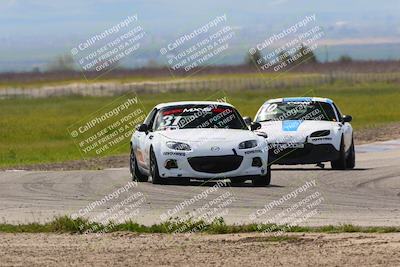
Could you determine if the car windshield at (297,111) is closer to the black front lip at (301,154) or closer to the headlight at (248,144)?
the black front lip at (301,154)

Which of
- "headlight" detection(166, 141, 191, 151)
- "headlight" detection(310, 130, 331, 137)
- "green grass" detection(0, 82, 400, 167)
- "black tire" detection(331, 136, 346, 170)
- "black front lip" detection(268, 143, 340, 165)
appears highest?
"headlight" detection(166, 141, 191, 151)

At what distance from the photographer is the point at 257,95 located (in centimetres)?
10325

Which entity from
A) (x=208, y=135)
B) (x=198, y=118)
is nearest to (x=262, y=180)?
(x=208, y=135)

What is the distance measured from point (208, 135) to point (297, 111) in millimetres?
5122

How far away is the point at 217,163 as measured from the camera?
19719 millimetres

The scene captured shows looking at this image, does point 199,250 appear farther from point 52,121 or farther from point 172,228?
point 52,121

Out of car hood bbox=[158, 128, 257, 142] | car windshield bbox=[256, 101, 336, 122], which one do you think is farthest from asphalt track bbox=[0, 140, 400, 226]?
car windshield bbox=[256, 101, 336, 122]

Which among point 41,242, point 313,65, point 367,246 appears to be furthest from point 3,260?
point 313,65

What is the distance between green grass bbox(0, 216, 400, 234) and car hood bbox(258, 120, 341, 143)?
892 cm

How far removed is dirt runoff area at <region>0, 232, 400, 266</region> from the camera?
11.7m

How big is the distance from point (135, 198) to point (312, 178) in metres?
4.73

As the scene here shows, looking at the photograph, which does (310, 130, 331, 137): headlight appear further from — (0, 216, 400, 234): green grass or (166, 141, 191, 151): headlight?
(0, 216, 400, 234): green grass

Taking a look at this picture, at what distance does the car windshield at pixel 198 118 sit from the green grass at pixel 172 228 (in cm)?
600

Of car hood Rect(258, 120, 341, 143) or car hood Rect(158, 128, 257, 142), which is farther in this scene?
car hood Rect(258, 120, 341, 143)
